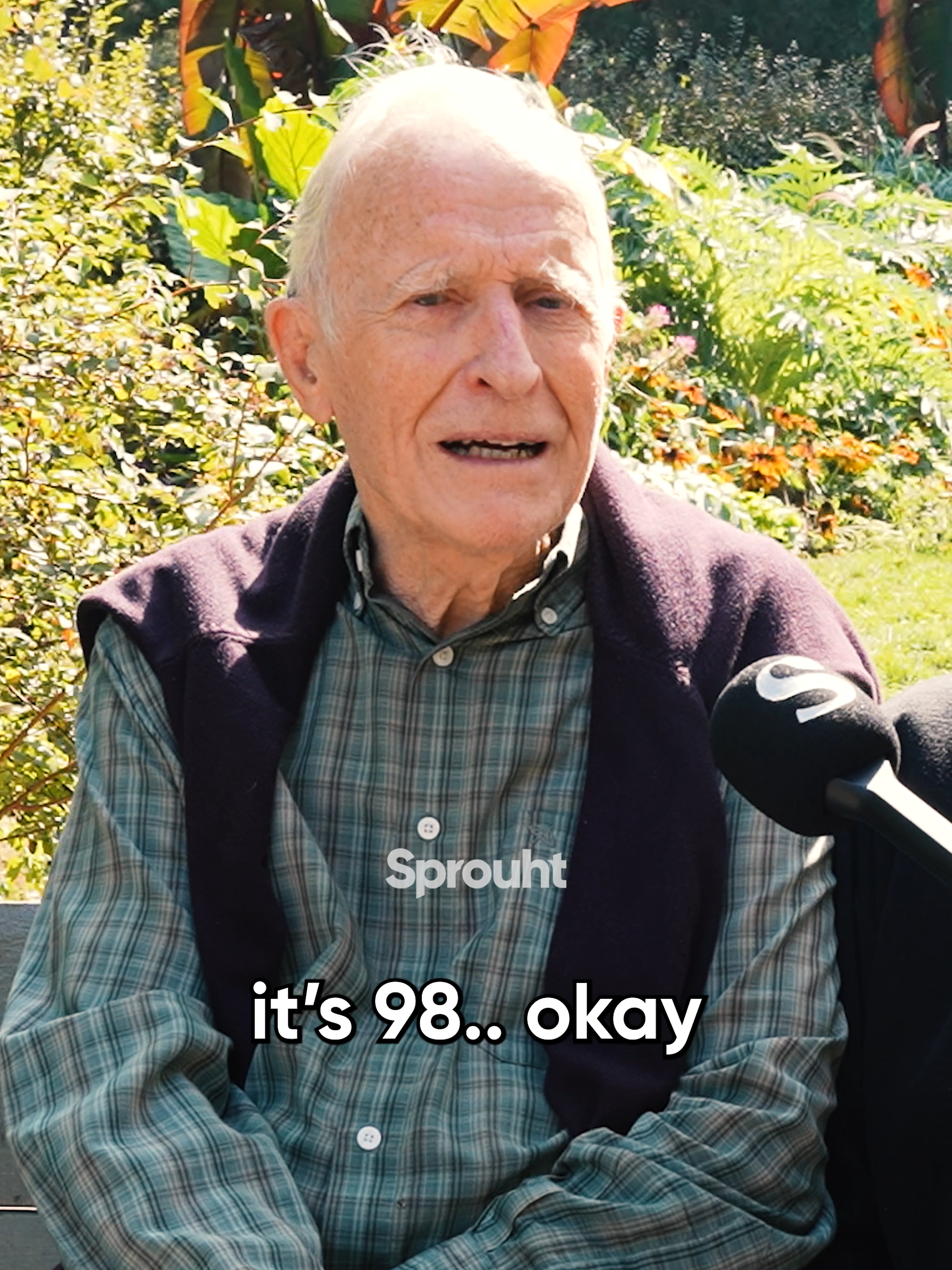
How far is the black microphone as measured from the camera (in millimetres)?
1353

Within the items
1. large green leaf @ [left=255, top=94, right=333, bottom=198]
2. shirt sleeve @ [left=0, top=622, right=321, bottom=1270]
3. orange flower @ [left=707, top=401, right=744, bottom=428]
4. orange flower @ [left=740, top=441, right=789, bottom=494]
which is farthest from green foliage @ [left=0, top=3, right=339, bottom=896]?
orange flower @ [left=707, top=401, right=744, bottom=428]

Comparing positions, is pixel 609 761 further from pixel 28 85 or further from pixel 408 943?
pixel 28 85

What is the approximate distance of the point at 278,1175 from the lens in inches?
91.4

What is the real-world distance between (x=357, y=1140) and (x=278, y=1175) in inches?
4.4

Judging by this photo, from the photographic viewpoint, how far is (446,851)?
8.23 feet

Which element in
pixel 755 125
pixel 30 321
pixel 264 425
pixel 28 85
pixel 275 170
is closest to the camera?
pixel 30 321

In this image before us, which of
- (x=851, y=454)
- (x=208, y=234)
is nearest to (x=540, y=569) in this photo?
(x=208, y=234)

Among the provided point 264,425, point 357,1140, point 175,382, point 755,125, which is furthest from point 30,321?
point 755,125

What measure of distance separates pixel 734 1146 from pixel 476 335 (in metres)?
1.02

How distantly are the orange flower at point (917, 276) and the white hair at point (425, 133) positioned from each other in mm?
6354

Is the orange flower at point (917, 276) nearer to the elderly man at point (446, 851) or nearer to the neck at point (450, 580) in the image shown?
the elderly man at point (446, 851)

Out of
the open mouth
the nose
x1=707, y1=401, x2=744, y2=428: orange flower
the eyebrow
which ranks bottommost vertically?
x1=707, y1=401, x2=744, y2=428: orange flower

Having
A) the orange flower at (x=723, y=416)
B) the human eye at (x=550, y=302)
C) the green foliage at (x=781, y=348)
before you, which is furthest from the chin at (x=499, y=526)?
the orange flower at (x=723, y=416)

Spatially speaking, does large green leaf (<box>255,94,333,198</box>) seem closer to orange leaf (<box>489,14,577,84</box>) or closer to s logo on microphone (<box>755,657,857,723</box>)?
orange leaf (<box>489,14,577,84</box>)
